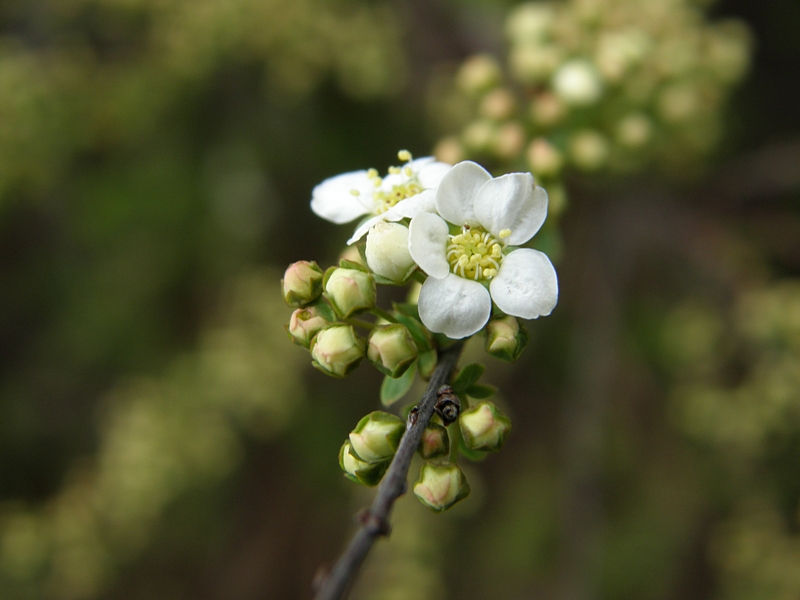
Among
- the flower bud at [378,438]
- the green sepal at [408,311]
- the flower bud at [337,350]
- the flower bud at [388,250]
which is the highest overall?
the flower bud at [388,250]

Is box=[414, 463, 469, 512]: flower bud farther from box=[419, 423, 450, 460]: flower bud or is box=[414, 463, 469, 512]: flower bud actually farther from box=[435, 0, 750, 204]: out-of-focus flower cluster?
box=[435, 0, 750, 204]: out-of-focus flower cluster

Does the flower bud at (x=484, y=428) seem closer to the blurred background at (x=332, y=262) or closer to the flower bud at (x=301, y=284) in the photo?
the flower bud at (x=301, y=284)

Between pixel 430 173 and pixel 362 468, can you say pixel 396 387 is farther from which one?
pixel 430 173

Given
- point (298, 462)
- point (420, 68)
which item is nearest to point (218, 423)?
point (298, 462)

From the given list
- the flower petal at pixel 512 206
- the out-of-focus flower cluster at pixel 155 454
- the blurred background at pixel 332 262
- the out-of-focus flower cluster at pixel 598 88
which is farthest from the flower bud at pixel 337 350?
the out-of-focus flower cluster at pixel 155 454

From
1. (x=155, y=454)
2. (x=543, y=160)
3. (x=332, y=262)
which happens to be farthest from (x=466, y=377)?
(x=332, y=262)

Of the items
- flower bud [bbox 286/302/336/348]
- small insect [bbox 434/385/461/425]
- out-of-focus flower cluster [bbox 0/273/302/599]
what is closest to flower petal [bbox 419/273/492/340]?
small insect [bbox 434/385/461/425]

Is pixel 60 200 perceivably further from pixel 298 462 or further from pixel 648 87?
pixel 648 87
